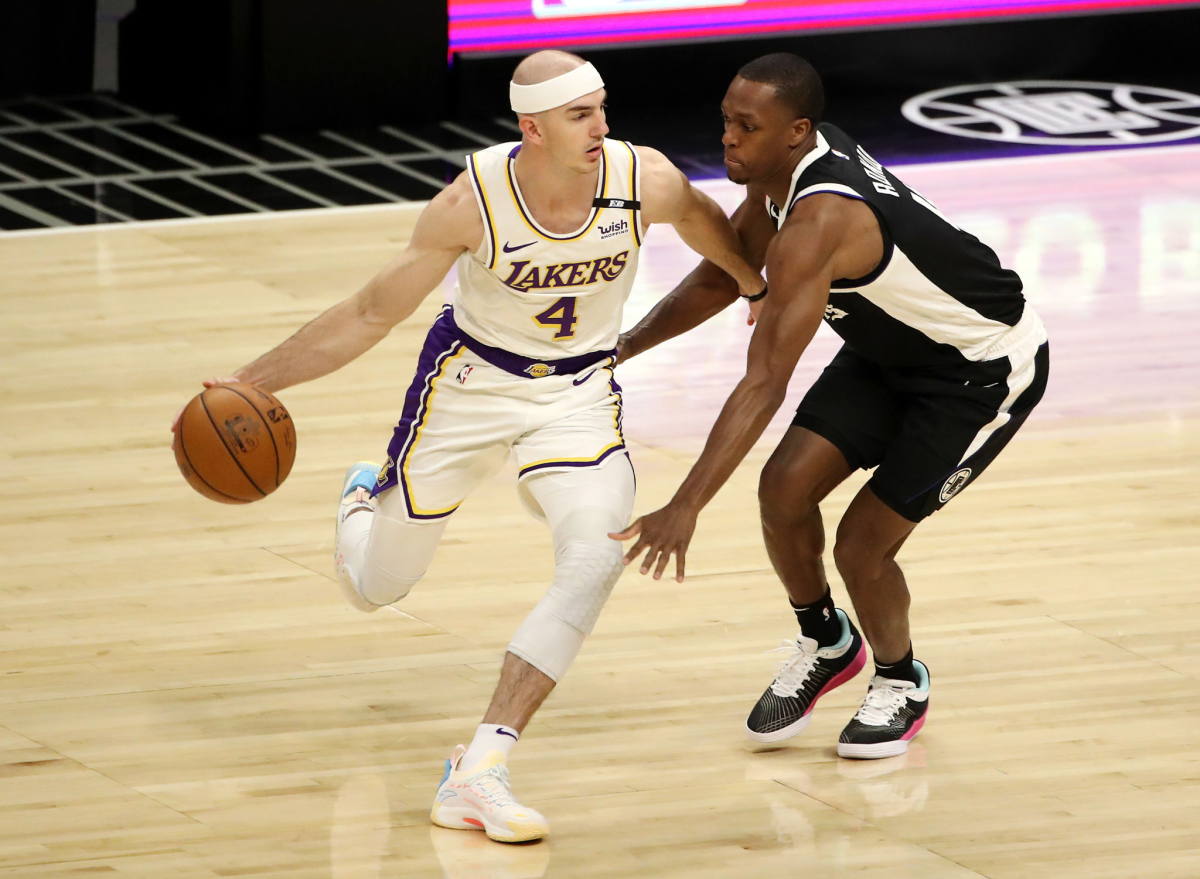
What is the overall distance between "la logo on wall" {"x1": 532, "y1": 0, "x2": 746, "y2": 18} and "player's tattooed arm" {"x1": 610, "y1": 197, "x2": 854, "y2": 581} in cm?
846

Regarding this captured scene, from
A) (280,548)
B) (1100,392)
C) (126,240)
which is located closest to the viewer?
(280,548)

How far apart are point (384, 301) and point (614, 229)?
0.54m

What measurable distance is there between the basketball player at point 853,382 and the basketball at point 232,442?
36.3 inches

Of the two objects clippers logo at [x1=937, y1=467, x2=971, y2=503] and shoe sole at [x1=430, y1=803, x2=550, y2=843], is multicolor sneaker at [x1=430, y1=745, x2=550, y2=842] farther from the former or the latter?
clippers logo at [x1=937, y1=467, x2=971, y2=503]

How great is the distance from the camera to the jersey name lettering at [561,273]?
14.5 feet

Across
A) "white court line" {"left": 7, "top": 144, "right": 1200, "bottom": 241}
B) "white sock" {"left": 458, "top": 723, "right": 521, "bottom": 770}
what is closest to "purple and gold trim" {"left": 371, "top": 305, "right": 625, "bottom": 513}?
"white sock" {"left": 458, "top": 723, "right": 521, "bottom": 770}

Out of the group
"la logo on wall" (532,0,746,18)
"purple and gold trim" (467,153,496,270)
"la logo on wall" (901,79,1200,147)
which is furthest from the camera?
"la logo on wall" (532,0,746,18)

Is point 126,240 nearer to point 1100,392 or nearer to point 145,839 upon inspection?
point 1100,392

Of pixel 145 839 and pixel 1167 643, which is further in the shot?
pixel 1167 643

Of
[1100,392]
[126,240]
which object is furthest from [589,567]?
[126,240]

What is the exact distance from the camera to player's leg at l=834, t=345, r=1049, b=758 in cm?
450

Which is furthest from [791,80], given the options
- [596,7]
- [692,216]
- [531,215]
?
[596,7]

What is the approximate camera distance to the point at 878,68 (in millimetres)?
12945

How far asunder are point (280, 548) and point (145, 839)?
1.92m
